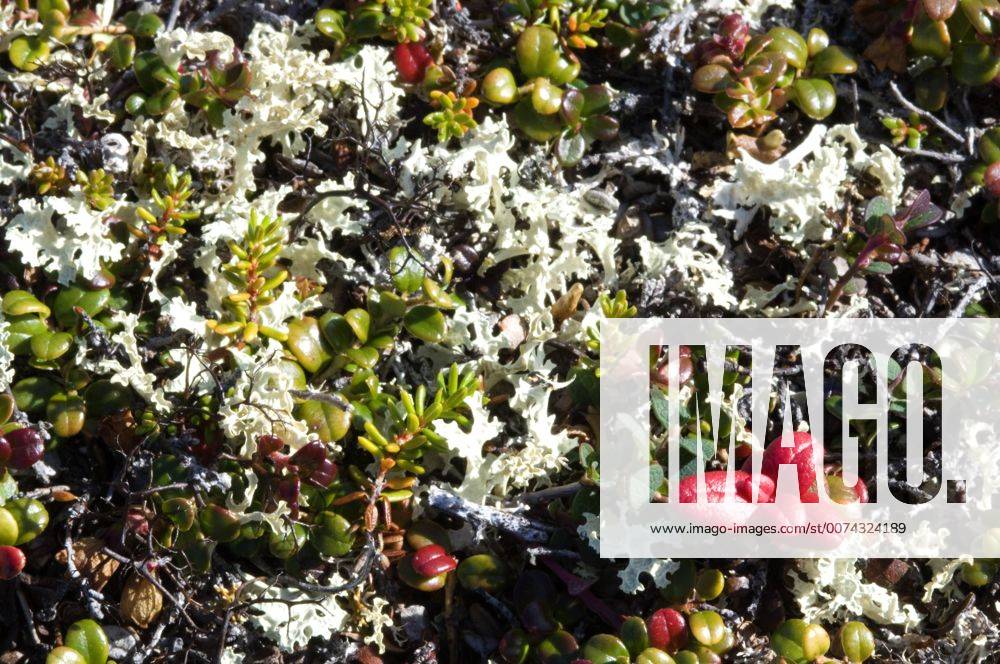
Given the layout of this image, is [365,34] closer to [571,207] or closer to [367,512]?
[571,207]

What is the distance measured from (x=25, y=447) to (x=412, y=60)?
1500 millimetres

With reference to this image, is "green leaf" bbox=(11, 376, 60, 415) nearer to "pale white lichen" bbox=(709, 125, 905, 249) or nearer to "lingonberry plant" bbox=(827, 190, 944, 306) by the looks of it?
"pale white lichen" bbox=(709, 125, 905, 249)

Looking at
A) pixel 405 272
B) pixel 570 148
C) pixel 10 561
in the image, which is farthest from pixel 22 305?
pixel 570 148


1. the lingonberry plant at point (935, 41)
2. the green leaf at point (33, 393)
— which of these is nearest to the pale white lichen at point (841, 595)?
the lingonberry plant at point (935, 41)

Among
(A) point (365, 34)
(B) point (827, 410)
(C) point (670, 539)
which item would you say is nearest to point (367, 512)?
(C) point (670, 539)

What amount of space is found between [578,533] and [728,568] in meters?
0.39

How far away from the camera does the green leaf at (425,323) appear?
2.62m

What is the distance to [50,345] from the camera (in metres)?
2.51

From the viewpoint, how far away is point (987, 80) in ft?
9.71

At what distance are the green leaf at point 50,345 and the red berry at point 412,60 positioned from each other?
1202 millimetres

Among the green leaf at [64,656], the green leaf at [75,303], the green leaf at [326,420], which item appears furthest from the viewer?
the green leaf at [75,303]

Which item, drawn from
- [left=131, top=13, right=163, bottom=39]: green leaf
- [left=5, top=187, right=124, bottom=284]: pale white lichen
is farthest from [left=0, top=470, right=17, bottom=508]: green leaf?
[left=131, top=13, right=163, bottom=39]: green leaf

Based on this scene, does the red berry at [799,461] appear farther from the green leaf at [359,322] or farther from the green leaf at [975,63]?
the green leaf at [975,63]

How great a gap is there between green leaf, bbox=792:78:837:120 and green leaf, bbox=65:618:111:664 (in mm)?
2358
